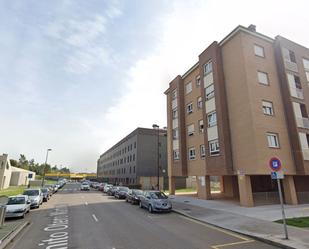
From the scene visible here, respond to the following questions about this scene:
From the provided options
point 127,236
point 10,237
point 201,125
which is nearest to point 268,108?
point 201,125

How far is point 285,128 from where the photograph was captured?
19.9 meters

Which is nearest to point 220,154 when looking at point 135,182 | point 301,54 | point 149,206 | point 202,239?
point 149,206

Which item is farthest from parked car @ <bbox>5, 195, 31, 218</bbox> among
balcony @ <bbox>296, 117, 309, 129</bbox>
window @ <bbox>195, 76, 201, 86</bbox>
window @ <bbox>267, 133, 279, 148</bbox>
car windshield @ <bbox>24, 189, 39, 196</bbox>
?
balcony @ <bbox>296, 117, 309, 129</bbox>

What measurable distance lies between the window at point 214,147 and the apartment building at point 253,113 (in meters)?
0.10

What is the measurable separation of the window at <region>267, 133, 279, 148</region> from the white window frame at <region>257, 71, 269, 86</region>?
15.9ft

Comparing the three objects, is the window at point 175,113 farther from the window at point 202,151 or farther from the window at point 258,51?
the window at point 258,51

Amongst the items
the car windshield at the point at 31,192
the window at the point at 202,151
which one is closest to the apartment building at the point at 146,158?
the window at the point at 202,151

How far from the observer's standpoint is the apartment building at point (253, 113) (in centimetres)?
1830

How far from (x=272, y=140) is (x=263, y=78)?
19.3 feet

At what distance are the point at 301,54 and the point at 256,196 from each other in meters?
16.0

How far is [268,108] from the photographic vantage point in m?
19.5

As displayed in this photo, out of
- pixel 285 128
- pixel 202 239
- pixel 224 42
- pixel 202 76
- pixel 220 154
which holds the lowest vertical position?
pixel 202 239

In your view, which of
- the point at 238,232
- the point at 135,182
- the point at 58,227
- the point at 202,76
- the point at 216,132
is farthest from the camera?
the point at 135,182

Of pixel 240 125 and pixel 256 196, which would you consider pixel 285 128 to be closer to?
pixel 240 125
